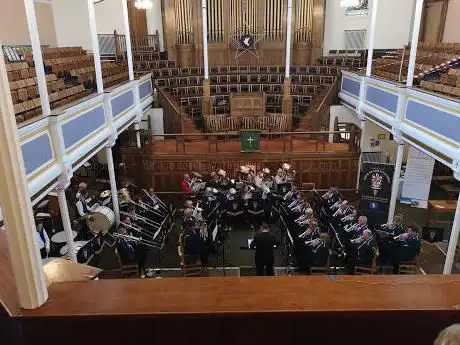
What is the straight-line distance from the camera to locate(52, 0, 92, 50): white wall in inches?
623

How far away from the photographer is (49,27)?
15.6 m

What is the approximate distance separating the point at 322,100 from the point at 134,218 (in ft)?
25.4

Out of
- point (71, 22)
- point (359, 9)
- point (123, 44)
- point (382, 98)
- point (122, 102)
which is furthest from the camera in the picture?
point (71, 22)

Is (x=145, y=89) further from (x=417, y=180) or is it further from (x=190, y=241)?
(x=417, y=180)

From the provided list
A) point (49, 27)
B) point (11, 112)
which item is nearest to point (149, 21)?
point (49, 27)

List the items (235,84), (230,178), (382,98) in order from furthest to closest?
(235,84)
(230,178)
(382,98)

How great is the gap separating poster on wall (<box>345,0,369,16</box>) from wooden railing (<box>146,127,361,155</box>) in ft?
19.2

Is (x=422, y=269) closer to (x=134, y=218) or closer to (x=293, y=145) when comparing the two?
(x=293, y=145)

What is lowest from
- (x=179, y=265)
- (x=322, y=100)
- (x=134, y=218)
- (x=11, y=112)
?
(x=179, y=265)

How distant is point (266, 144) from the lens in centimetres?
1191

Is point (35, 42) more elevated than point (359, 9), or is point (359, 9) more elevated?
point (359, 9)

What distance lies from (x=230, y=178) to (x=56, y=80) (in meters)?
5.17

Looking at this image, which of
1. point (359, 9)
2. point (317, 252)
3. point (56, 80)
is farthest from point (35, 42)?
point (359, 9)

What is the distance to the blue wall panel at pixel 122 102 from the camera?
918 cm
